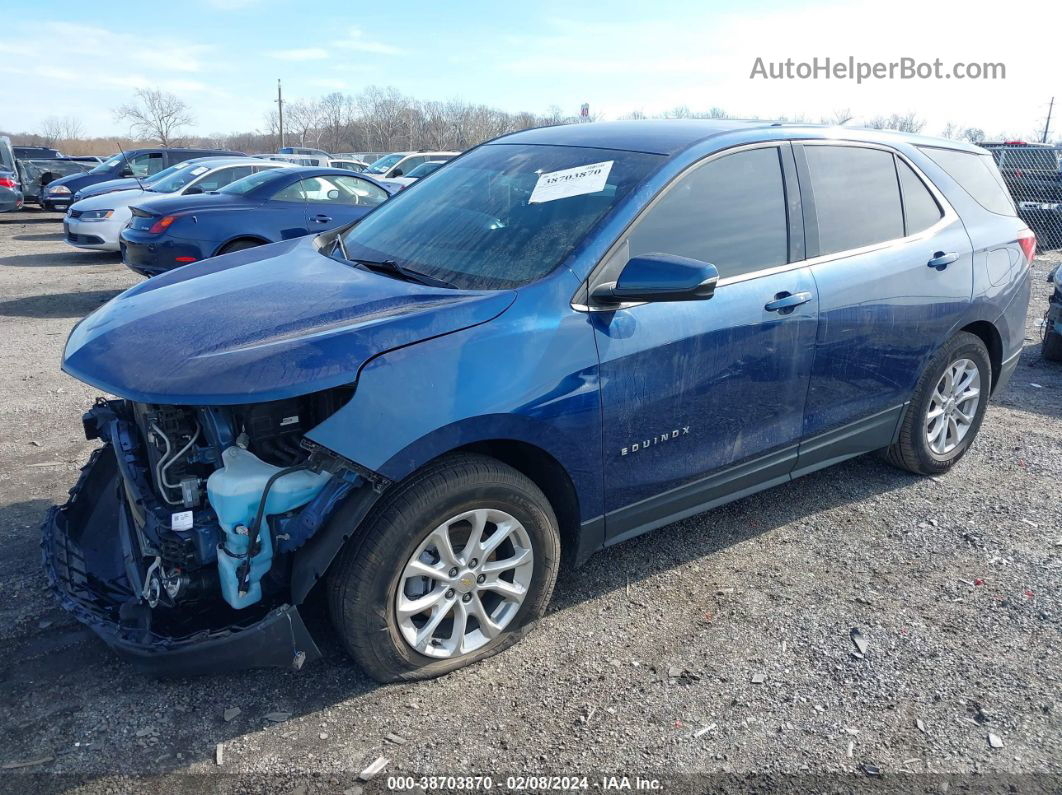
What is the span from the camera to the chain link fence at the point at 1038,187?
49.4 feet

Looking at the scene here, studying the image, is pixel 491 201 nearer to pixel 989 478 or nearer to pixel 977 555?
pixel 977 555

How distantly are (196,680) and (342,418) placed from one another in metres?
1.17

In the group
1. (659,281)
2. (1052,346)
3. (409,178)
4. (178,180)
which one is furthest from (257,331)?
(409,178)

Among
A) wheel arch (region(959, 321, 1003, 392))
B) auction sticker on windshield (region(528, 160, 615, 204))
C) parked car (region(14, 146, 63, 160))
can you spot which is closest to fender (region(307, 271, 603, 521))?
auction sticker on windshield (region(528, 160, 615, 204))

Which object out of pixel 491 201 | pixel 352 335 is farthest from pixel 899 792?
pixel 491 201

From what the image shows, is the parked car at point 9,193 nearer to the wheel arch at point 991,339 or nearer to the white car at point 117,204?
the white car at point 117,204

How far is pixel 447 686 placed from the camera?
2.84 meters

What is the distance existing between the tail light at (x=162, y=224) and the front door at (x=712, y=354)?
6.76 m

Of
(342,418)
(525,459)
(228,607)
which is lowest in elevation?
(228,607)

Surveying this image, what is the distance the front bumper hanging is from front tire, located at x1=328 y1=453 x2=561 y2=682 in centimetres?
21

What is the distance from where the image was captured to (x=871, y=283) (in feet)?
12.3

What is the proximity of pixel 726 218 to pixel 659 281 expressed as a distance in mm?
744

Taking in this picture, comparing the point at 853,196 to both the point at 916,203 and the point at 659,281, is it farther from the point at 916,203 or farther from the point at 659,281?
the point at 659,281

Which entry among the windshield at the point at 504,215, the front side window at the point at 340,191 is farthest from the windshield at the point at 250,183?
the windshield at the point at 504,215
